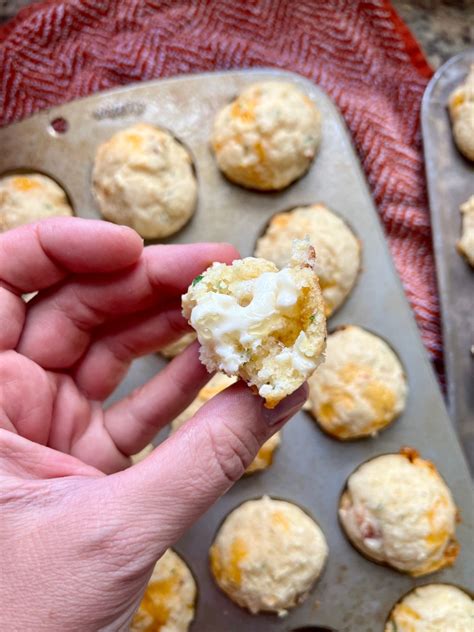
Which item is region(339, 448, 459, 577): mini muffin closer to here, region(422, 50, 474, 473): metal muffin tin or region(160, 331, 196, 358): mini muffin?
region(422, 50, 474, 473): metal muffin tin

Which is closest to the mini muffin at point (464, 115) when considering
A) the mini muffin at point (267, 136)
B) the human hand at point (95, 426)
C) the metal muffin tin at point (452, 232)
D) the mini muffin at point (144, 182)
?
the metal muffin tin at point (452, 232)

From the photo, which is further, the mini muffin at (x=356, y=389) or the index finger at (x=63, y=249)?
the mini muffin at (x=356, y=389)

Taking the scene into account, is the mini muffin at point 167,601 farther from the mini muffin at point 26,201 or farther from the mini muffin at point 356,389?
the mini muffin at point 26,201

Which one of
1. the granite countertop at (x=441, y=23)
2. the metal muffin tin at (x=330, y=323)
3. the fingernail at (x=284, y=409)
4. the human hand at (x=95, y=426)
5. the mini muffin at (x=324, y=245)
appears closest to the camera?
the human hand at (x=95, y=426)

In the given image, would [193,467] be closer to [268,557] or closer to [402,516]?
[268,557]

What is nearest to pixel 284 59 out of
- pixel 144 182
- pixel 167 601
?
pixel 144 182

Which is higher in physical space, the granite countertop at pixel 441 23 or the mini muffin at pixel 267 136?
the granite countertop at pixel 441 23

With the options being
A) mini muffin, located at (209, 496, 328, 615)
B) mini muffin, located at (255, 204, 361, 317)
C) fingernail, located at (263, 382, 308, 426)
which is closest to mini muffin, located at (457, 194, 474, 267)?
mini muffin, located at (255, 204, 361, 317)

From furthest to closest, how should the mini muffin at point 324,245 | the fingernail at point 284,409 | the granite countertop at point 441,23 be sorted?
the granite countertop at point 441,23
the mini muffin at point 324,245
the fingernail at point 284,409

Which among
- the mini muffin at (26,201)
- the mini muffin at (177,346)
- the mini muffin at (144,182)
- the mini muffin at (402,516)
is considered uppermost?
the mini muffin at (144,182)
